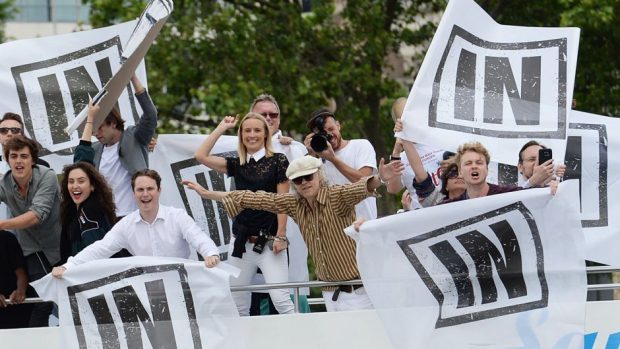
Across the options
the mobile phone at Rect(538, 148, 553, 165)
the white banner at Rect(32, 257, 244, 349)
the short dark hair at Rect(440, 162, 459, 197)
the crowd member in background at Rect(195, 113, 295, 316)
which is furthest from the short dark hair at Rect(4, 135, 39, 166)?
the mobile phone at Rect(538, 148, 553, 165)

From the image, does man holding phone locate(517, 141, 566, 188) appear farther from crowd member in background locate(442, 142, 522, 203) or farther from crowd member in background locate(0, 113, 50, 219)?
crowd member in background locate(0, 113, 50, 219)

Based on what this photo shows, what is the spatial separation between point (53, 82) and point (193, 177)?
1.35m

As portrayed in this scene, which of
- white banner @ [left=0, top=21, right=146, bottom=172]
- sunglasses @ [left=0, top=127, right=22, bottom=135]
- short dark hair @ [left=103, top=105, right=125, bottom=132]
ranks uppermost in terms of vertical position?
white banner @ [left=0, top=21, right=146, bottom=172]

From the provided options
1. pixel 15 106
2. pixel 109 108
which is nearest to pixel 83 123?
pixel 109 108

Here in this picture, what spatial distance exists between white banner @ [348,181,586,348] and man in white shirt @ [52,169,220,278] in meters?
1.27

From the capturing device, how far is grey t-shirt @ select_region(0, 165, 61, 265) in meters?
10.9

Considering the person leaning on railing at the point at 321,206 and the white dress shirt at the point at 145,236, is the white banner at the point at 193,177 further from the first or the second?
the person leaning on railing at the point at 321,206

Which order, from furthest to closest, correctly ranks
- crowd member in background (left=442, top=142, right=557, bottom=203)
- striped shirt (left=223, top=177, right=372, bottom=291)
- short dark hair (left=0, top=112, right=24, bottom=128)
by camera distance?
short dark hair (left=0, top=112, right=24, bottom=128) → striped shirt (left=223, top=177, right=372, bottom=291) → crowd member in background (left=442, top=142, right=557, bottom=203)

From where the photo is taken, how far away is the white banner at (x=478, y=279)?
9.92 m

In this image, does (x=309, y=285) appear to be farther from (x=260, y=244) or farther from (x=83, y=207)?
(x=83, y=207)

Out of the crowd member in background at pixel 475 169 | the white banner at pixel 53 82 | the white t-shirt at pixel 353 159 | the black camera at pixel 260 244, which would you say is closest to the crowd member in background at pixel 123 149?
the white banner at pixel 53 82

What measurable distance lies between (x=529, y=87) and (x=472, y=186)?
1.27 meters

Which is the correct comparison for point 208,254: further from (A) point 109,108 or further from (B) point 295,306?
(A) point 109,108

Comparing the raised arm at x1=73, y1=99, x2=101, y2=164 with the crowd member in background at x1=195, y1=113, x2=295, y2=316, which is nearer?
the crowd member in background at x1=195, y1=113, x2=295, y2=316
